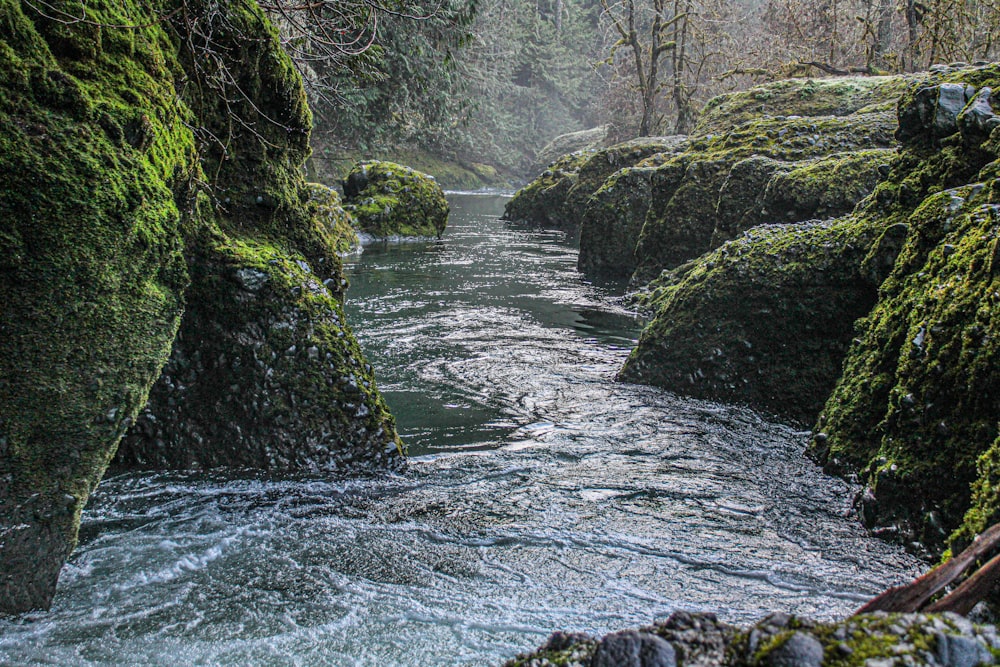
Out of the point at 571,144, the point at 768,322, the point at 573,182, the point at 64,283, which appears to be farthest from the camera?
the point at 571,144

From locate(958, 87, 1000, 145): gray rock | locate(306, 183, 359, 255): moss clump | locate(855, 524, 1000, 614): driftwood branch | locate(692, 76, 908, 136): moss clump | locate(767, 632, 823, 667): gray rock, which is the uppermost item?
locate(692, 76, 908, 136): moss clump

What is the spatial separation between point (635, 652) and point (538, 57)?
57.5 meters

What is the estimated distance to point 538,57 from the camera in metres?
54.9

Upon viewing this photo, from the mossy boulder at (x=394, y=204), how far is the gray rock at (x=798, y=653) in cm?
1612

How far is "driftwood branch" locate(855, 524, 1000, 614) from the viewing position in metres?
1.71

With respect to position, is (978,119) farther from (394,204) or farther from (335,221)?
(394,204)

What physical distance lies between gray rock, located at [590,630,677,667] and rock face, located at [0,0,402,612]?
2126mm

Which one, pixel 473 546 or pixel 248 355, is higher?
pixel 248 355

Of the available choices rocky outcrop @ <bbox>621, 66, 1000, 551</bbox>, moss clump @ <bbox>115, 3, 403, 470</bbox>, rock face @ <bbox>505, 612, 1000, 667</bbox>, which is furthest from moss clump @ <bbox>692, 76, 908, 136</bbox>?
rock face @ <bbox>505, 612, 1000, 667</bbox>

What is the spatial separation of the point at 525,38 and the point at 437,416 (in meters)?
52.6

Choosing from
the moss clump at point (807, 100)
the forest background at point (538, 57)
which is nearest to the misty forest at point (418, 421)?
the forest background at point (538, 57)

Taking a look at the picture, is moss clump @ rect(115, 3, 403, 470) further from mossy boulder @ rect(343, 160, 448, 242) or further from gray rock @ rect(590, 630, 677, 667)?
mossy boulder @ rect(343, 160, 448, 242)

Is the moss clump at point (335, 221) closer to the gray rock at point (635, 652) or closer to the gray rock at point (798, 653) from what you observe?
the gray rock at point (635, 652)

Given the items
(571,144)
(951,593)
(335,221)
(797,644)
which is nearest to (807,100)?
(335,221)
